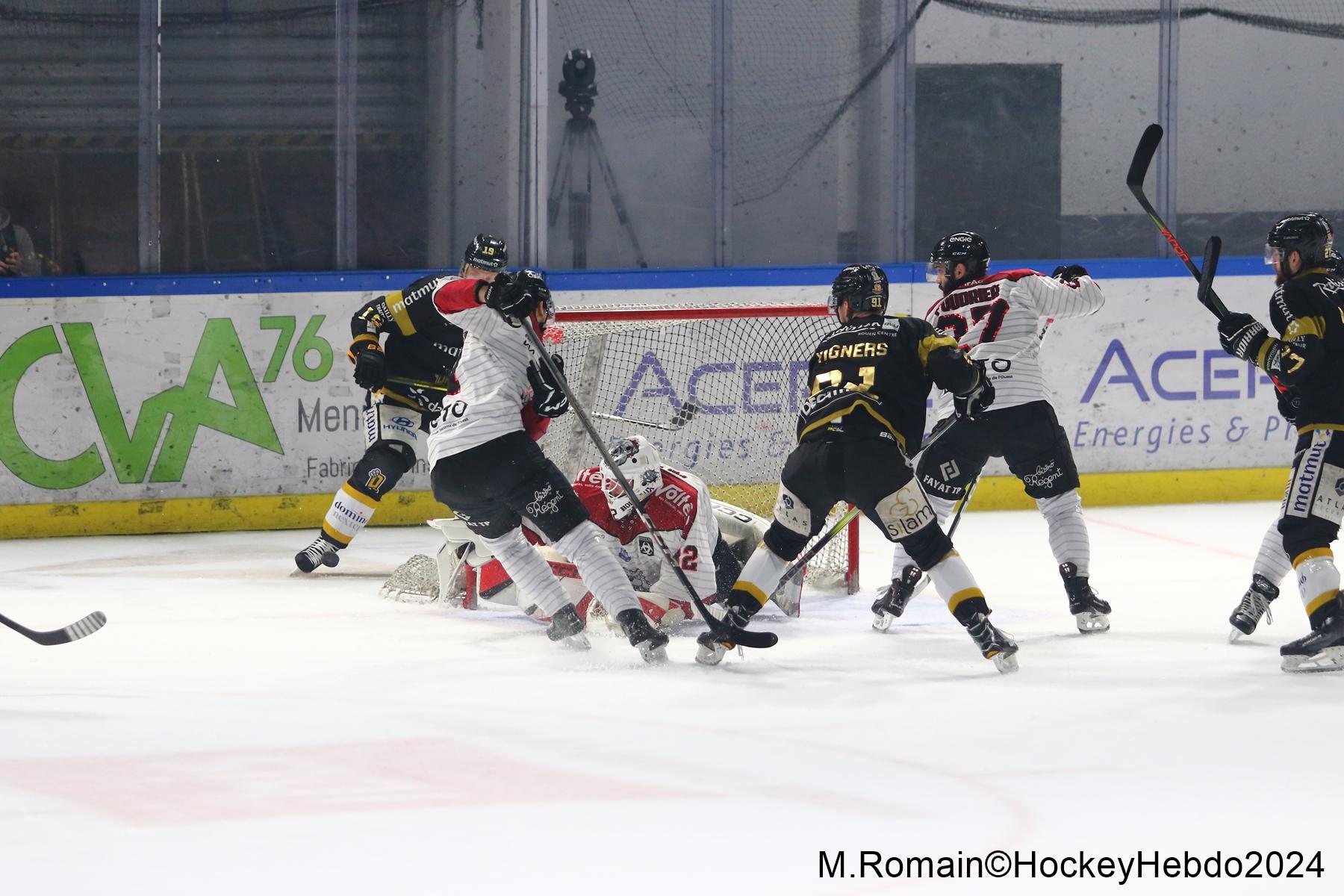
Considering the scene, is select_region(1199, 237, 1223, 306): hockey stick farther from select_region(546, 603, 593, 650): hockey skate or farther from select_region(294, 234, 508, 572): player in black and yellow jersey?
select_region(294, 234, 508, 572): player in black and yellow jersey

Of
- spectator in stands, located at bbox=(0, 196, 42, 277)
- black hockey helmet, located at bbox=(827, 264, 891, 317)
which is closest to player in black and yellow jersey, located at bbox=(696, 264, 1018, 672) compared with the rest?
black hockey helmet, located at bbox=(827, 264, 891, 317)

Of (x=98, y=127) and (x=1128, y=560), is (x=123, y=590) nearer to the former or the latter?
(x=98, y=127)

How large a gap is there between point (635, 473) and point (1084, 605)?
4.59 ft

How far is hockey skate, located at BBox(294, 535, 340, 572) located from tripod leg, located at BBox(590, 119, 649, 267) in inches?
97.1

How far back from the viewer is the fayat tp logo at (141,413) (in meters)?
6.80

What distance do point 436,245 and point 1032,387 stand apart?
3.42 m

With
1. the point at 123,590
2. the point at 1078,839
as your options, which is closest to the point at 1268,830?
the point at 1078,839

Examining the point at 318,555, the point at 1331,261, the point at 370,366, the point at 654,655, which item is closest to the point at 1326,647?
the point at 1331,261

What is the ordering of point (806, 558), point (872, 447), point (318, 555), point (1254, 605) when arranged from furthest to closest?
point (318, 555)
point (806, 558)
point (1254, 605)
point (872, 447)

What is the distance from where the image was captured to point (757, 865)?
9.11 ft

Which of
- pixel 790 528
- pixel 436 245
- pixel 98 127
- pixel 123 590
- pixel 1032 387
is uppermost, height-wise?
pixel 98 127

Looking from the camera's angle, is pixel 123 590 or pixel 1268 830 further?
pixel 123 590

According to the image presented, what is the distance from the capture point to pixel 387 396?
5.90m

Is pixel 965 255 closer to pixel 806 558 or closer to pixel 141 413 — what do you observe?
pixel 806 558
